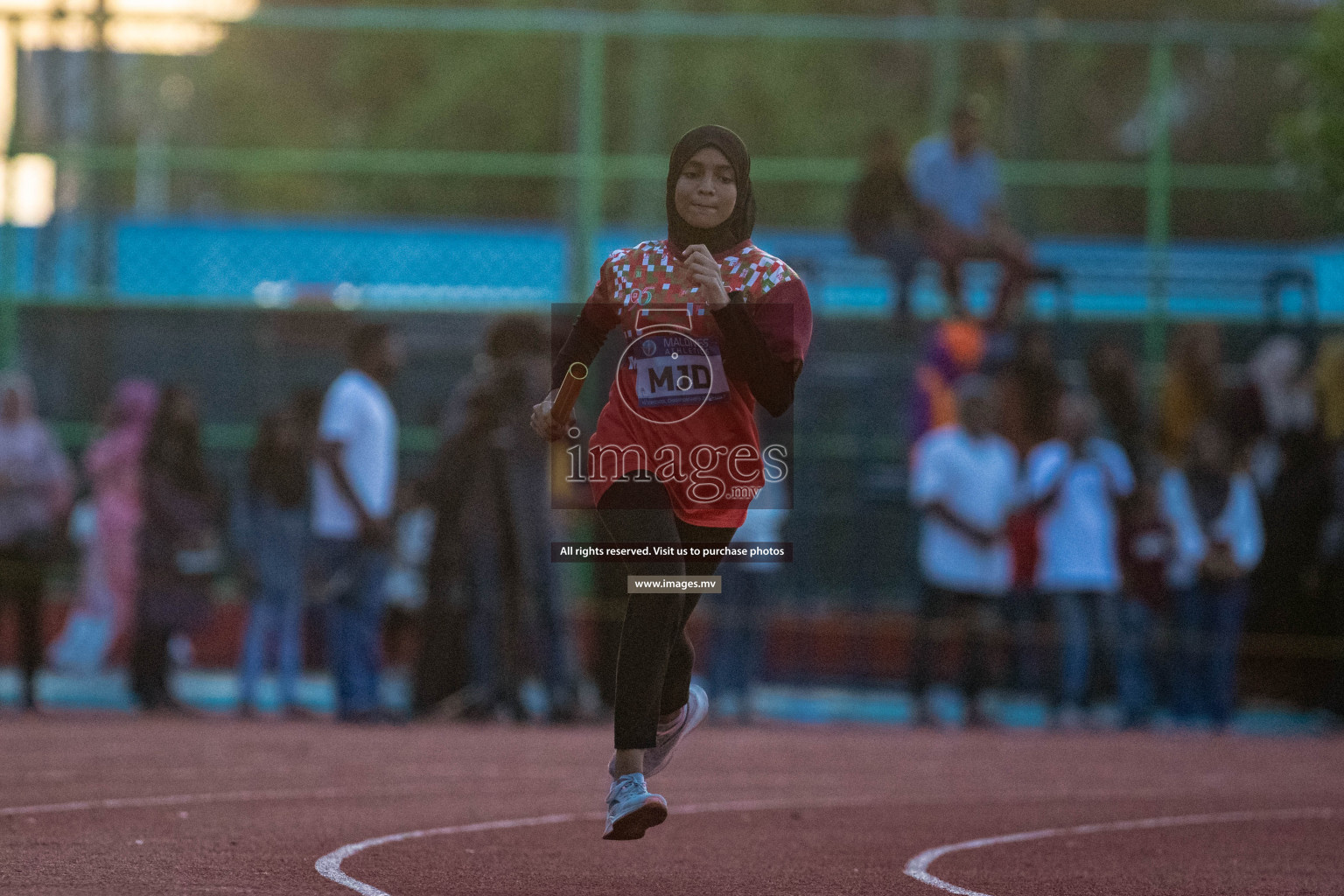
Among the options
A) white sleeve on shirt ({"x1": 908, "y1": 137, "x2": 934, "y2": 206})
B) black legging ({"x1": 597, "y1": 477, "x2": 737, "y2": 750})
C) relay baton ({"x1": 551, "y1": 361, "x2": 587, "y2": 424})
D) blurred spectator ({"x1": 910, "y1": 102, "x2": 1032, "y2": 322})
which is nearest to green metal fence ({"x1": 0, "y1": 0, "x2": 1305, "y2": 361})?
white sleeve on shirt ({"x1": 908, "y1": 137, "x2": 934, "y2": 206})

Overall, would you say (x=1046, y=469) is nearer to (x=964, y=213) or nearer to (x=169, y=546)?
(x=964, y=213)

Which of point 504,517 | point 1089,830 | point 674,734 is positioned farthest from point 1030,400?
point 674,734

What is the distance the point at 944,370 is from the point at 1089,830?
28.7ft

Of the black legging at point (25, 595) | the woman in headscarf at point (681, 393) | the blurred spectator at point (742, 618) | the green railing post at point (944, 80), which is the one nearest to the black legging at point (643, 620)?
the woman in headscarf at point (681, 393)

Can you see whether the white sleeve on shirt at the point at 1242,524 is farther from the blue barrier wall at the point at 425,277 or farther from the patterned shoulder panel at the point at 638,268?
the patterned shoulder panel at the point at 638,268

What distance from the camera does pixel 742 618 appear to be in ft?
45.5

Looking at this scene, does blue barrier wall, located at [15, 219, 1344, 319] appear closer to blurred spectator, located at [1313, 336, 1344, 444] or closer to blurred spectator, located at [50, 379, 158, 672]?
blurred spectator, located at [1313, 336, 1344, 444]

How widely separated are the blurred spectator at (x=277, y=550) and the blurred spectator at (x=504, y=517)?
119 centimetres

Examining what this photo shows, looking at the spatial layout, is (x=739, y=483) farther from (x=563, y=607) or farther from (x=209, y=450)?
(x=209, y=450)

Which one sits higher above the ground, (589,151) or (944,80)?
(944,80)

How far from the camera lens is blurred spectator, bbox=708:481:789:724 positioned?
13.9 metres

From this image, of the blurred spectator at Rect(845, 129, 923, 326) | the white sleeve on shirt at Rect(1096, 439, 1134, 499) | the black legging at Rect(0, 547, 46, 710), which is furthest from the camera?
the blurred spectator at Rect(845, 129, 923, 326)

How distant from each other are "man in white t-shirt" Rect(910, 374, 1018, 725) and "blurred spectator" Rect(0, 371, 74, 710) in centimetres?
570

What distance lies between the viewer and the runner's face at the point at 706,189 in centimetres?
652
